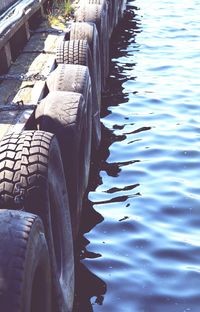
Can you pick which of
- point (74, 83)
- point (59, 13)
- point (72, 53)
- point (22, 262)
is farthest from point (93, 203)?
point (59, 13)

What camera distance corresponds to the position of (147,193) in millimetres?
6277

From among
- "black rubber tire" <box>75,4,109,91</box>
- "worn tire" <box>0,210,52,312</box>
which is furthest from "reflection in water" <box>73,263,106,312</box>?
"black rubber tire" <box>75,4,109,91</box>

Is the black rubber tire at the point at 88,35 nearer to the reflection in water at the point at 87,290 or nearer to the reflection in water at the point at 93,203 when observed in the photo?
the reflection in water at the point at 93,203

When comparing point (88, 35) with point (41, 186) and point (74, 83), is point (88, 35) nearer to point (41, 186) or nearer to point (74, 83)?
point (74, 83)

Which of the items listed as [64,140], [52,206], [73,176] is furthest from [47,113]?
[52,206]

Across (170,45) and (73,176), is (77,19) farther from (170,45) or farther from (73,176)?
(73,176)

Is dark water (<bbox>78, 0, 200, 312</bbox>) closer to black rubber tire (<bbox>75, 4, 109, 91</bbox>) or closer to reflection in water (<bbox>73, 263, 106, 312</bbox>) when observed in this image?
reflection in water (<bbox>73, 263, 106, 312</bbox>)

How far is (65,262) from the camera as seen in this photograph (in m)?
4.38

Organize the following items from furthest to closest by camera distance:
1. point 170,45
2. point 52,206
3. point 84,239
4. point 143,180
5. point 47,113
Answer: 1. point 170,45
2. point 143,180
3. point 84,239
4. point 47,113
5. point 52,206

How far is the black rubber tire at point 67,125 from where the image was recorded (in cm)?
484

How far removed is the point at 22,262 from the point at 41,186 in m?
0.85

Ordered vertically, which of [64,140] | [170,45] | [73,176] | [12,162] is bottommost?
[170,45]

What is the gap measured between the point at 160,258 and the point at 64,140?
1.30m

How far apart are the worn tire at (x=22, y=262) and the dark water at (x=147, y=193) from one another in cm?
126
